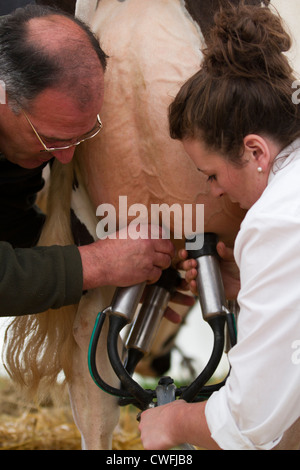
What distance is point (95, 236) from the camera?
1595 millimetres

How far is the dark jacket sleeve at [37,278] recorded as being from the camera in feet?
4.30

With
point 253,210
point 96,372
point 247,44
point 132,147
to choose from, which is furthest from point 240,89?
point 96,372

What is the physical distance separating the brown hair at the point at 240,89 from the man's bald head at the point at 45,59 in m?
0.21

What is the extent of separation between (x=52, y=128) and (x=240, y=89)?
1.30 ft

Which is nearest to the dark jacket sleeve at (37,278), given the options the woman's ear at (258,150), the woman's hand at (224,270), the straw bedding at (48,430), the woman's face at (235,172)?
the woman's hand at (224,270)

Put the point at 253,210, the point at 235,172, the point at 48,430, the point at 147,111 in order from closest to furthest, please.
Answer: the point at 253,210
the point at 235,172
the point at 147,111
the point at 48,430

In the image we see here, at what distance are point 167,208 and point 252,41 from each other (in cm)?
41

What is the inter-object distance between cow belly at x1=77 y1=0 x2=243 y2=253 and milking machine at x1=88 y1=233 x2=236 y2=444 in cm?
10

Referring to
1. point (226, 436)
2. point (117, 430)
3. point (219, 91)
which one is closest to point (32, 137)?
point (219, 91)

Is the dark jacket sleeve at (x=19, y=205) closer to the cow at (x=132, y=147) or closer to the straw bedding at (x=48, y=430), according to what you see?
the cow at (x=132, y=147)

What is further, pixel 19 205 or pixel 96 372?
pixel 19 205

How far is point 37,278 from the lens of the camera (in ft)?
4.33

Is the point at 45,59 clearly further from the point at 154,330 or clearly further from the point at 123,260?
the point at 154,330

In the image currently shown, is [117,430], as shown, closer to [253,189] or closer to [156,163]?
[156,163]
